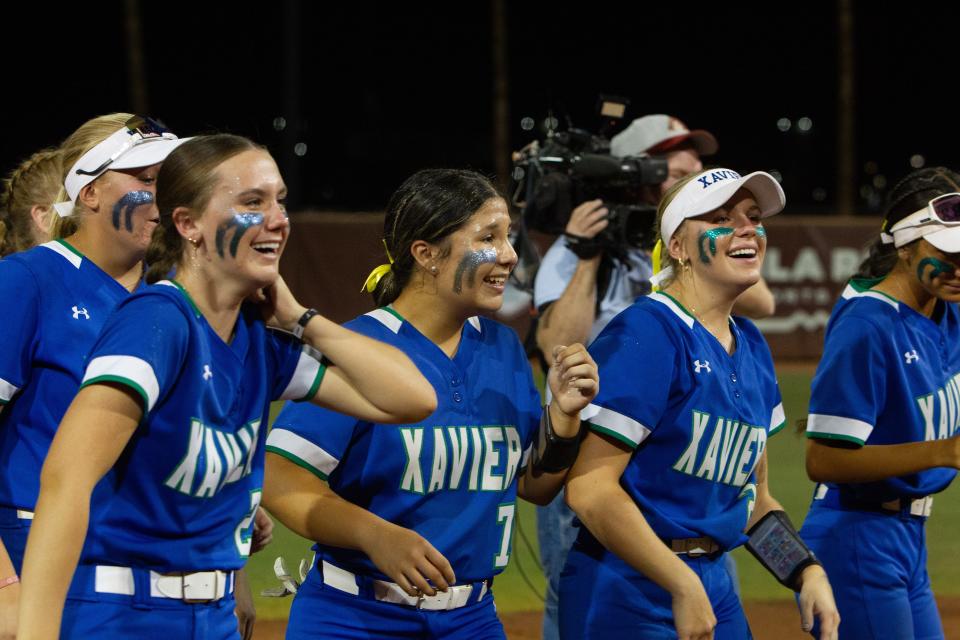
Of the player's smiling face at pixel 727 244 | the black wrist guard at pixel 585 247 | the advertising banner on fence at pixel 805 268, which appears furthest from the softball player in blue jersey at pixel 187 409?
the advertising banner on fence at pixel 805 268

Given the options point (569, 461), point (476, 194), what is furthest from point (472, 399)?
point (476, 194)

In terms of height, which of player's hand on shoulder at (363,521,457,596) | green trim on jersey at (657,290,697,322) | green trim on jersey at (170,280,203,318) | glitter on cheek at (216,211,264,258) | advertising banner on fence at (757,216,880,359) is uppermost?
glitter on cheek at (216,211,264,258)

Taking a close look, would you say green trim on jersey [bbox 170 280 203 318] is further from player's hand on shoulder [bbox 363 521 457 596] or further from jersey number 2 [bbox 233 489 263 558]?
player's hand on shoulder [bbox 363 521 457 596]

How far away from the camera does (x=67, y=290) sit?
3.25m

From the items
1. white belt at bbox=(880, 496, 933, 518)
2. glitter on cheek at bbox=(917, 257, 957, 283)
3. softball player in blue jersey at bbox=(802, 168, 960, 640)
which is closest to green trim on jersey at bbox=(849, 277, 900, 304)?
softball player in blue jersey at bbox=(802, 168, 960, 640)

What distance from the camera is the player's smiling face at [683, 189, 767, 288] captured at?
3.52 metres

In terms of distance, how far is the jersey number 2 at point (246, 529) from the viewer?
9.02 feet

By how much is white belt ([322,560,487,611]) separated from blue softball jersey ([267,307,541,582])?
0.08ft

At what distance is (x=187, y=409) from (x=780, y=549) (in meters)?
1.91

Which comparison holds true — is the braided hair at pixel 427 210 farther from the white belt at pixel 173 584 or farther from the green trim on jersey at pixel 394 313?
the white belt at pixel 173 584

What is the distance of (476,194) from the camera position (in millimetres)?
3305

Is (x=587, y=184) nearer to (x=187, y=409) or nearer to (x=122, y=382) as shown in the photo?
(x=187, y=409)

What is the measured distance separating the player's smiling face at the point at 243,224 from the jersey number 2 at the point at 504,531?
91 centimetres

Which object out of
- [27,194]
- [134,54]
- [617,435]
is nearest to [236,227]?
[617,435]
